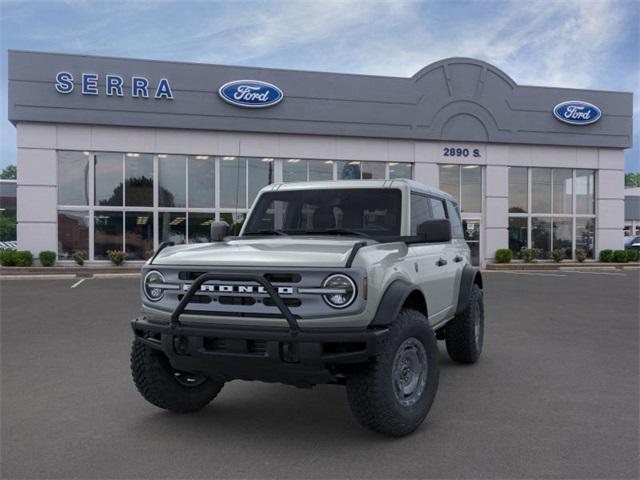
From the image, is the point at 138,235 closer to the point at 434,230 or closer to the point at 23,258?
the point at 23,258

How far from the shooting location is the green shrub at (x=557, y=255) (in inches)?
1009

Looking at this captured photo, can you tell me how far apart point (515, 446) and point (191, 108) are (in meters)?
20.7

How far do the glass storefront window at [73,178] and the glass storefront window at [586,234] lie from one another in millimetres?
22124

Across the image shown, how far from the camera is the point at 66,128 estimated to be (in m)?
21.6

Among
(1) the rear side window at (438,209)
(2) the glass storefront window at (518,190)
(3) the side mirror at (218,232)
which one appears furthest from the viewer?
(2) the glass storefront window at (518,190)

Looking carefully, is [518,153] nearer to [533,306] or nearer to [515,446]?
[533,306]

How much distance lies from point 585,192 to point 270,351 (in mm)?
27121

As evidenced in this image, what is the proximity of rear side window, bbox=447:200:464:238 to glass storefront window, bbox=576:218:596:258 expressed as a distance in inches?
886

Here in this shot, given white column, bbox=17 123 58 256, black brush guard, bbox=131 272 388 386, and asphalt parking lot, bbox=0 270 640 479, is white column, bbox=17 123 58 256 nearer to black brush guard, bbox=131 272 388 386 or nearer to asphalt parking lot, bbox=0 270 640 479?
asphalt parking lot, bbox=0 270 640 479

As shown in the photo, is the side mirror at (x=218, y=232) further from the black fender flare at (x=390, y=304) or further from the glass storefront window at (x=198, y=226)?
the glass storefront window at (x=198, y=226)

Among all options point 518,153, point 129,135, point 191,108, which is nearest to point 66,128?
point 129,135

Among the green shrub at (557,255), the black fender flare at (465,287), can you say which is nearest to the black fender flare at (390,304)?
the black fender flare at (465,287)

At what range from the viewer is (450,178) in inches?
1003

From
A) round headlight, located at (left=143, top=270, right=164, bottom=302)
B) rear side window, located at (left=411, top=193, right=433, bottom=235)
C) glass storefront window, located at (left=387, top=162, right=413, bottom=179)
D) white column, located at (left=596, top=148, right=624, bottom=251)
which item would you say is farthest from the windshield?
white column, located at (left=596, top=148, right=624, bottom=251)
